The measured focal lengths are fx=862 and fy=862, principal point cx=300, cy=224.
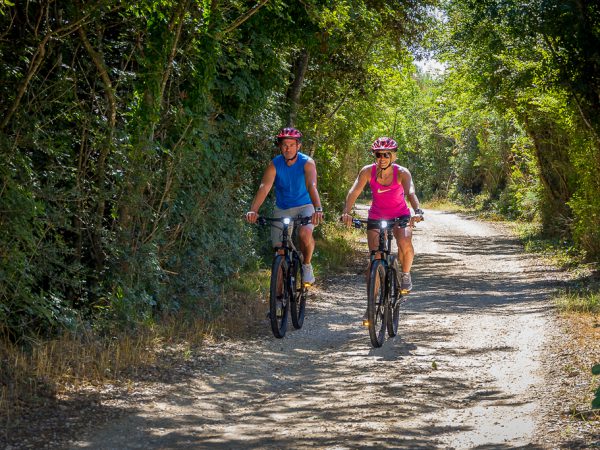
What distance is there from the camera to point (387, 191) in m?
9.79

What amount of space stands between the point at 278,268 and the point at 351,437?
4048mm

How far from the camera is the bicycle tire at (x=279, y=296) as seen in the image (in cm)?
961

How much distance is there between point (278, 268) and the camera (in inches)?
383

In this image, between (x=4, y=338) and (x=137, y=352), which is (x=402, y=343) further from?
(x=4, y=338)

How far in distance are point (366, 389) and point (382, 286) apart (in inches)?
91.7

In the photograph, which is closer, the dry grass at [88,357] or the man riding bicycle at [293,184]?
the dry grass at [88,357]

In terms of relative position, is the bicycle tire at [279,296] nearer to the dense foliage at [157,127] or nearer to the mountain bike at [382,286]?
the mountain bike at [382,286]

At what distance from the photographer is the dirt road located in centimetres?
591

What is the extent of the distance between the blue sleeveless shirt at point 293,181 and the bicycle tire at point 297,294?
697 millimetres

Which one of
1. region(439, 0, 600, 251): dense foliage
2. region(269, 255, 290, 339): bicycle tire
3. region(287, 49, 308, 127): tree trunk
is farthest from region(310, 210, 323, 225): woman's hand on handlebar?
region(287, 49, 308, 127): tree trunk

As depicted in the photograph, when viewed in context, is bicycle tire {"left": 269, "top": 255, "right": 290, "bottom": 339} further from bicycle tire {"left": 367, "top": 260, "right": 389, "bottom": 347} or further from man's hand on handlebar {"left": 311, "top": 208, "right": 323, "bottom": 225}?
bicycle tire {"left": 367, "top": 260, "right": 389, "bottom": 347}

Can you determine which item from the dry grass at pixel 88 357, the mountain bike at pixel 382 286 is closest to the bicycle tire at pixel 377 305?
the mountain bike at pixel 382 286

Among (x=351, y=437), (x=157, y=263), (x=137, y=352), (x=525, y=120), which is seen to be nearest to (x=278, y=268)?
(x=157, y=263)

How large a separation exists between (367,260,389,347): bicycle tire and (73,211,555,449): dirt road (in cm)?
18
